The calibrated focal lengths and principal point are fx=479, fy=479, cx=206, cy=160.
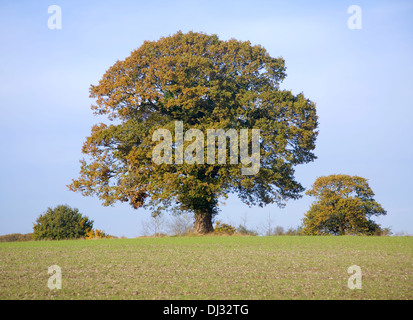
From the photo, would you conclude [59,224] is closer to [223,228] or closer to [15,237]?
[15,237]

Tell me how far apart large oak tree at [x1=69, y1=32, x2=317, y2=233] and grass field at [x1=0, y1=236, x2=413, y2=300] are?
524 centimetres

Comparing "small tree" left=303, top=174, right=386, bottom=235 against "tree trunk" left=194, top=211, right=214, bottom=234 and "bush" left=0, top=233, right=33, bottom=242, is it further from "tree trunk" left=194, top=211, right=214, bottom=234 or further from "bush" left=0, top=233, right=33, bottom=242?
"bush" left=0, top=233, right=33, bottom=242

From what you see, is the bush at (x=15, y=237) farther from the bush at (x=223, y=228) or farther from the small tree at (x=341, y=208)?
the small tree at (x=341, y=208)

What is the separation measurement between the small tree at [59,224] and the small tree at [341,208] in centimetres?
1953

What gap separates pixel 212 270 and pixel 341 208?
25.2m

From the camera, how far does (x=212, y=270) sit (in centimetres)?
1800

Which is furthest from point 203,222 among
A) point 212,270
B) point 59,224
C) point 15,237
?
point 15,237

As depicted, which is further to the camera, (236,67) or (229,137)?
(236,67)

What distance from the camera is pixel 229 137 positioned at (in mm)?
30359

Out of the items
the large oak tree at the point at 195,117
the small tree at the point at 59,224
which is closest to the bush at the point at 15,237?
the small tree at the point at 59,224

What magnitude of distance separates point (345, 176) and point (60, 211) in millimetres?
24463

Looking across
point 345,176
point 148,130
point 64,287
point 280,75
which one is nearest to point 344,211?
point 345,176

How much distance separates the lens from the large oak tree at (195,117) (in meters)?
30.6

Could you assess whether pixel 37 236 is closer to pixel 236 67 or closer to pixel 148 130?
pixel 148 130
